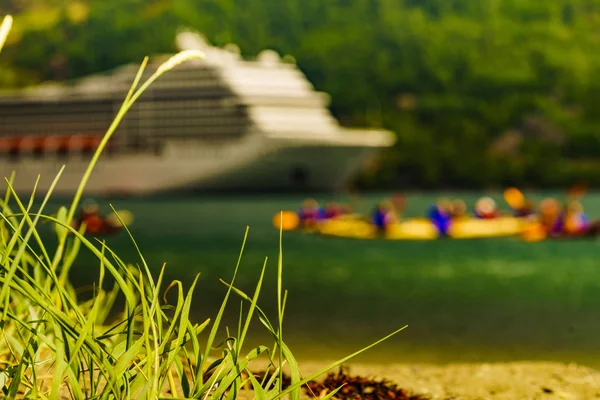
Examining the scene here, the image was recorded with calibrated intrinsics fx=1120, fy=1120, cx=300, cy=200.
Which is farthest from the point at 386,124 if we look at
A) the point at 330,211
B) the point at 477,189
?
the point at 330,211

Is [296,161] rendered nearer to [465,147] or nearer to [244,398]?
[465,147]

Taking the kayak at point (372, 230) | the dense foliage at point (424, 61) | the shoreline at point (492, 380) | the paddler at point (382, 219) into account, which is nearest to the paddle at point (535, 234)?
the kayak at point (372, 230)

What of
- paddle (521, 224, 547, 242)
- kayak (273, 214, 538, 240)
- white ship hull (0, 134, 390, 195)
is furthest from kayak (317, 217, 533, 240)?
Result: white ship hull (0, 134, 390, 195)

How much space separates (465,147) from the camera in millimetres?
102812

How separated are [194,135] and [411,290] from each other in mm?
54427

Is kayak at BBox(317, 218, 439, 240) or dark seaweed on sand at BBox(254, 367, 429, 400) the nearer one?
dark seaweed on sand at BBox(254, 367, 429, 400)

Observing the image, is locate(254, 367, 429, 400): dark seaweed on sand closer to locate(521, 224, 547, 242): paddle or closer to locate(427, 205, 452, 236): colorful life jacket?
locate(427, 205, 452, 236): colorful life jacket

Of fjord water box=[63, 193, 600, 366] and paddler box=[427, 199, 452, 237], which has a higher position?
fjord water box=[63, 193, 600, 366]

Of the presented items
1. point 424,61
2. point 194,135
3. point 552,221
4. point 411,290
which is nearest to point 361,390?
point 411,290

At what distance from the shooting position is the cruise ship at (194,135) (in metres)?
60.6

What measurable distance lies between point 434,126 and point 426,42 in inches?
764

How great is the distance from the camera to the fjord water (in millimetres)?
9125

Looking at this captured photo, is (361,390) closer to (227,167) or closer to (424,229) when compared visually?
(424,229)

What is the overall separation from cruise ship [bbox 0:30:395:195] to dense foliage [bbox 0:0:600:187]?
1211 inches
